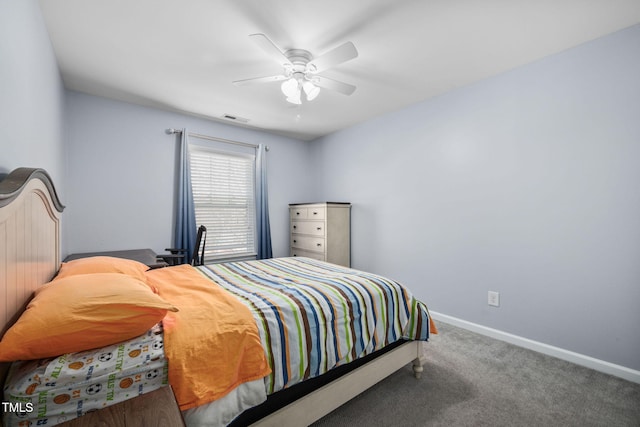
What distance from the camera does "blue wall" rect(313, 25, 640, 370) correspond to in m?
1.95

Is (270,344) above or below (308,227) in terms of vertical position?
below

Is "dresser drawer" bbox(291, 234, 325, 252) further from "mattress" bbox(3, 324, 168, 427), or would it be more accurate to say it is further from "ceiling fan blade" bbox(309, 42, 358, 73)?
"mattress" bbox(3, 324, 168, 427)

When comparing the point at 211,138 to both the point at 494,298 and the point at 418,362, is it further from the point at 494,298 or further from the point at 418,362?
the point at 494,298

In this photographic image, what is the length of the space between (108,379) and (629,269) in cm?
303

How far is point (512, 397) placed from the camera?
172 centimetres

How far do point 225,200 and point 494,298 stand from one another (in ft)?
11.2

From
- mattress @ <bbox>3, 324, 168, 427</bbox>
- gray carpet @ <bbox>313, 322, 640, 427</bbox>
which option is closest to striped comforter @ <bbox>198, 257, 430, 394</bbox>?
gray carpet @ <bbox>313, 322, 640, 427</bbox>

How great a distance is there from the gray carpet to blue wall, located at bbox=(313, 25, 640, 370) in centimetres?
31

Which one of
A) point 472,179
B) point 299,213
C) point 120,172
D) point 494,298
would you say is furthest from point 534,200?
point 120,172

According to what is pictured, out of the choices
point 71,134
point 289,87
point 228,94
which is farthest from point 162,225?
point 289,87

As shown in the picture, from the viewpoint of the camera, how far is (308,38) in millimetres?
1985

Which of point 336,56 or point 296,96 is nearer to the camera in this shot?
point 336,56

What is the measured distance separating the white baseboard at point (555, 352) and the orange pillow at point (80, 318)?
109 inches

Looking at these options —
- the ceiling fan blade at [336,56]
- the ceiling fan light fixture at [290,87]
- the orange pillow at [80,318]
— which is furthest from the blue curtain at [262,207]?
the orange pillow at [80,318]
